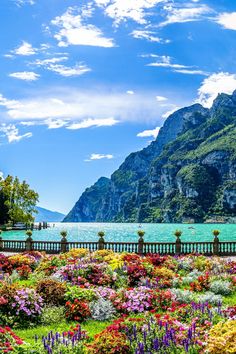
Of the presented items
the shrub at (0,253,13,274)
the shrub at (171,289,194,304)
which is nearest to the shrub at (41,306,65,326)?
the shrub at (171,289,194,304)

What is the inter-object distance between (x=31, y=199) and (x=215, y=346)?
97.3m

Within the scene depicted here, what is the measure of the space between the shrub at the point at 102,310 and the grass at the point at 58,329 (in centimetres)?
33

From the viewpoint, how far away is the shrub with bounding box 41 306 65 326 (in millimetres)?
13148

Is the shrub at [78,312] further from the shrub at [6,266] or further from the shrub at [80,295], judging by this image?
the shrub at [6,266]

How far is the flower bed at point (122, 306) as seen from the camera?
878 centimetres

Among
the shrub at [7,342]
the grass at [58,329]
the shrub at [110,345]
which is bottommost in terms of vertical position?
the grass at [58,329]

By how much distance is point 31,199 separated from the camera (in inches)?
4050

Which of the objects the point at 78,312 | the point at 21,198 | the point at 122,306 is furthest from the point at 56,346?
the point at 21,198

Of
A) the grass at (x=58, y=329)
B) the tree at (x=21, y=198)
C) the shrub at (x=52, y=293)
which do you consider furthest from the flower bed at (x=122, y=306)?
the tree at (x=21, y=198)

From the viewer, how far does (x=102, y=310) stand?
45.4 ft

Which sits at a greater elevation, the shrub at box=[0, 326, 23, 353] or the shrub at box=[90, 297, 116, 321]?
the shrub at box=[0, 326, 23, 353]

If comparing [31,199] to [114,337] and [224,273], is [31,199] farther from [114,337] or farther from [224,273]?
[114,337]

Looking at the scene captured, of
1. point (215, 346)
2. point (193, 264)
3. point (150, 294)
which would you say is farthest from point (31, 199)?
point (215, 346)

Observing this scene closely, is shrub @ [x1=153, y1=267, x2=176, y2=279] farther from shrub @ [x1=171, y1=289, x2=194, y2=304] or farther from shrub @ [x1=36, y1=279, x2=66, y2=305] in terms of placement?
shrub @ [x1=36, y1=279, x2=66, y2=305]
